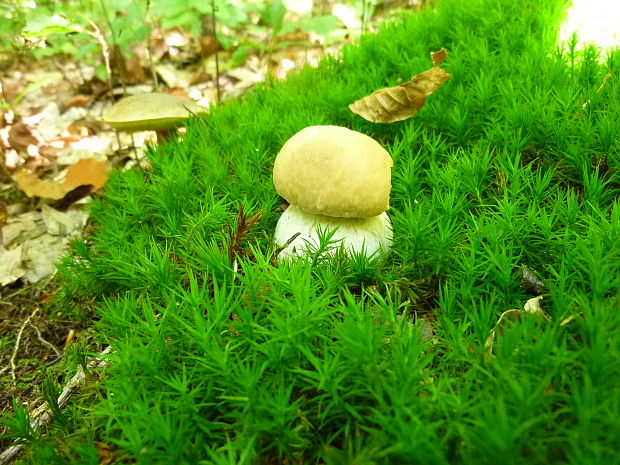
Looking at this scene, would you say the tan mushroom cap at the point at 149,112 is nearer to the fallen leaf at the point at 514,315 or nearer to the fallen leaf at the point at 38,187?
the fallen leaf at the point at 38,187

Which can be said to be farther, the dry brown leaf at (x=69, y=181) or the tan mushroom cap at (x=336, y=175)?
the dry brown leaf at (x=69, y=181)

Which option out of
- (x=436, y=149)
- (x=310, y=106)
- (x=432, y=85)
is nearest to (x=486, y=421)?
(x=436, y=149)

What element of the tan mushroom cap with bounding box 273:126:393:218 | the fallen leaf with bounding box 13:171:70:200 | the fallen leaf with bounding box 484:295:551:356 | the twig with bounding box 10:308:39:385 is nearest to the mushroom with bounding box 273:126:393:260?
the tan mushroom cap with bounding box 273:126:393:218

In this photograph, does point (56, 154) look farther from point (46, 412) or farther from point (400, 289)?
point (400, 289)

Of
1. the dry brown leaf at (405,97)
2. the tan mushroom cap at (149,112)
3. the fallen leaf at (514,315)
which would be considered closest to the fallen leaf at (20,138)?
the tan mushroom cap at (149,112)

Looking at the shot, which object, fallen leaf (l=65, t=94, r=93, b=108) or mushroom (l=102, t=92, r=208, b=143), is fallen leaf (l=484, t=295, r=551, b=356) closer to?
mushroom (l=102, t=92, r=208, b=143)

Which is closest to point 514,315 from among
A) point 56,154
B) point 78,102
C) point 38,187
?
point 38,187

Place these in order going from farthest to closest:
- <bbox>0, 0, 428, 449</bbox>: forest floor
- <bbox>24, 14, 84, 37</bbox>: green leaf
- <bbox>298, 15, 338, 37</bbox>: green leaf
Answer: <bbox>298, 15, 338, 37</bbox>: green leaf
<bbox>24, 14, 84, 37</bbox>: green leaf
<bbox>0, 0, 428, 449</bbox>: forest floor

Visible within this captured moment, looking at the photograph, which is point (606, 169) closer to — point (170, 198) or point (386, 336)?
point (386, 336)
